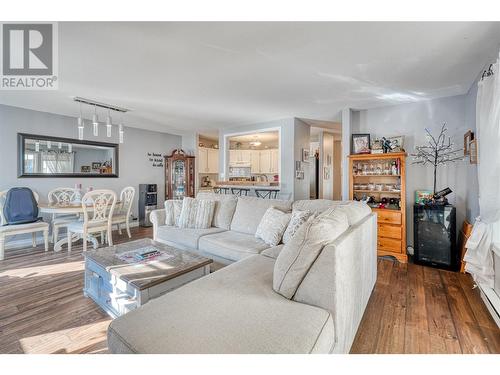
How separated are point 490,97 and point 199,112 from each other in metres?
3.86

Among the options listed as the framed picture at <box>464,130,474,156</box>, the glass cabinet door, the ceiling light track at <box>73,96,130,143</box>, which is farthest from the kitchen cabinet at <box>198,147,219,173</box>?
the framed picture at <box>464,130,474,156</box>

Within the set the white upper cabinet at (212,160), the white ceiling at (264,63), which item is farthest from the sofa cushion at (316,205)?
the white upper cabinet at (212,160)

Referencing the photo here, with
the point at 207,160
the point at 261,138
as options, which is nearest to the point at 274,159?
the point at 261,138

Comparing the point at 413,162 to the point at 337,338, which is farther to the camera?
the point at 413,162

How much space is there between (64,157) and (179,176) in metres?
2.54

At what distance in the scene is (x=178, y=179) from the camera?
6.62m

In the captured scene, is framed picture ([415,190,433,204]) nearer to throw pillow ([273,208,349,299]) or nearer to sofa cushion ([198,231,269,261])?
sofa cushion ([198,231,269,261])

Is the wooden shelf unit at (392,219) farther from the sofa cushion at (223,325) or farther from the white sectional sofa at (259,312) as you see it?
the sofa cushion at (223,325)

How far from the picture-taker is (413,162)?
3730mm

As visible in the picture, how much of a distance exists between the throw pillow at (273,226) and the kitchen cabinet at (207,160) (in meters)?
4.51

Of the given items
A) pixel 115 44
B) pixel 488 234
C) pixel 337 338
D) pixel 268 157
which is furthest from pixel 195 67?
pixel 268 157

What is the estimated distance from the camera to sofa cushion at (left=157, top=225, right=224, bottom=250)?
2.95 metres

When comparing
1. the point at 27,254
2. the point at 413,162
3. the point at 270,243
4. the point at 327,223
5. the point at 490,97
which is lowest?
the point at 27,254

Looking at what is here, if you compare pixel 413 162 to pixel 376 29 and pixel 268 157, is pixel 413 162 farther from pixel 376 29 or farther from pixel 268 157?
pixel 268 157
